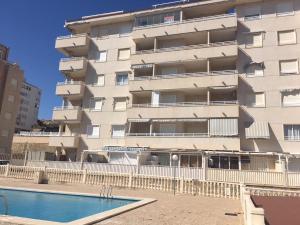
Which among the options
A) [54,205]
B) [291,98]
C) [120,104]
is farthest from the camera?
[120,104]

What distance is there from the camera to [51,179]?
1147 inches

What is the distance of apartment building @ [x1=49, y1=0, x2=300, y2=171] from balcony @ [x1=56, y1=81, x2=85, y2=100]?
145 mm

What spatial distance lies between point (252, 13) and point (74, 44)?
2480 centimetres

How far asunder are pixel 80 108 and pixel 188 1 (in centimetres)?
2044

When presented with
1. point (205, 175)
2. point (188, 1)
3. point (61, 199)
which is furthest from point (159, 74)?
point (61, 199)

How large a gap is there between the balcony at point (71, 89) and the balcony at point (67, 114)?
1866 millimetres

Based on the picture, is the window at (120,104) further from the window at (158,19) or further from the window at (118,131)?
the window at (158,19)

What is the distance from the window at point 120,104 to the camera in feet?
132

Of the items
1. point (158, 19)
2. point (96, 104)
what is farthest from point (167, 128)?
point (158, 19)

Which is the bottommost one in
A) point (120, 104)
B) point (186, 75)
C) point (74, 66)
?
point (120, 104)

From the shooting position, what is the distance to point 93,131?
40.7m

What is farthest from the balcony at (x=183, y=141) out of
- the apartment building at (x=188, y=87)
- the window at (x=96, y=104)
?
the window at (x=96, y=104)

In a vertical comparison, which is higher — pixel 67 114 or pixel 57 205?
pixel 67 114

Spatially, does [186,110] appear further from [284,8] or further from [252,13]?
[284,8]
